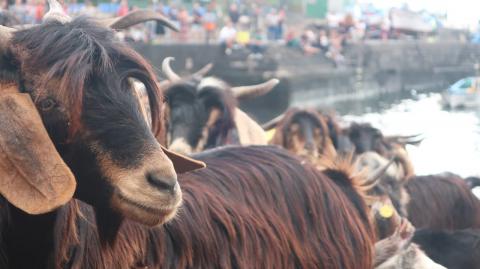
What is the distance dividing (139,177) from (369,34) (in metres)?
36.4

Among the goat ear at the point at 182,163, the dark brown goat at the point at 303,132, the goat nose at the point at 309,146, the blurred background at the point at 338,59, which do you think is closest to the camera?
the goat ear at the point at 182,163

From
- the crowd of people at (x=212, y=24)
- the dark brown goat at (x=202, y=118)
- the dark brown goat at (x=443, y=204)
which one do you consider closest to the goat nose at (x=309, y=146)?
the dark brown goat at (x=202, y=118)

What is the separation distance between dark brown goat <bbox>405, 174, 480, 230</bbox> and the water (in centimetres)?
274

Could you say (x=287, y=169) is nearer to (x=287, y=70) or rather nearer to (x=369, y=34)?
(x=287, y=70)

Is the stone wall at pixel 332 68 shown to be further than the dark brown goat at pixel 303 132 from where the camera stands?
Yes

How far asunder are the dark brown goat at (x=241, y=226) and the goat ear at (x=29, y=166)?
0.26m

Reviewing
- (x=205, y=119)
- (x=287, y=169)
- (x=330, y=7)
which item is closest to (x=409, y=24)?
(x=330, y=7)

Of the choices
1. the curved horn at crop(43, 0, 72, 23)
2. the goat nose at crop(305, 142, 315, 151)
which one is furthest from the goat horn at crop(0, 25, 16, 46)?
the goat nose at crop(305, 142, 315, 151)

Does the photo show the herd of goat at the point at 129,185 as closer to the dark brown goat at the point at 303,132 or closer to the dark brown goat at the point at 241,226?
the dark brown goat at the point at 241,226

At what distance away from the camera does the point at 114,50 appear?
2.75 metres

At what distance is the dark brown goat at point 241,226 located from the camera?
9.30 feet

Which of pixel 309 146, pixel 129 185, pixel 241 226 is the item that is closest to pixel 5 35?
pixel 129 185

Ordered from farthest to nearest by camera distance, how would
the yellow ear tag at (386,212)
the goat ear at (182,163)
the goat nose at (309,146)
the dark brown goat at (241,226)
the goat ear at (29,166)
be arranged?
1. the goat nose at (309,146)
2. the yellow ear tag at (386,212)
3. the goat ear at (182,163)
4. the dark brown goat at (241,226)
5. the goat ear at (29,166)

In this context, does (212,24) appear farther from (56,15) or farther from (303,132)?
(56,15)
